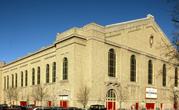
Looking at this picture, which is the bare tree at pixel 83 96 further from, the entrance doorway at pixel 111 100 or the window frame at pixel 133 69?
the window frame at pixel 133 69

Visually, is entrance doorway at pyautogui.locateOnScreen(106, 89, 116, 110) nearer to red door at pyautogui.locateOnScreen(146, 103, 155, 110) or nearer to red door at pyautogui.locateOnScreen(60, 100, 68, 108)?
red door at pyautogui.locateOnScreen(60, 100, 68, 108)

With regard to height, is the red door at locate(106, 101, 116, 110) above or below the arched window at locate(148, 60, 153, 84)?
below

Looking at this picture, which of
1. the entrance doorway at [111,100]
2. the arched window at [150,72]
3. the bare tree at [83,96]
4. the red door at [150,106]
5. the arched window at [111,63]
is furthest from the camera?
the arched window at [150,72]

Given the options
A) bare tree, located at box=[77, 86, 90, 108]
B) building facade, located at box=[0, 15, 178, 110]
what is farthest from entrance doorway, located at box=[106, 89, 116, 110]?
bare tree, located at box=[77, 86, 90, 108]

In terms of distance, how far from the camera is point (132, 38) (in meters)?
61.9

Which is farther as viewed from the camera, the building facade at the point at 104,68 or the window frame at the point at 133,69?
the window frame at the point at 133,69

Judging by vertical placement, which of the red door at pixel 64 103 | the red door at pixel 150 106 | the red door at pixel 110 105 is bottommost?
the red door at pixel 150 106

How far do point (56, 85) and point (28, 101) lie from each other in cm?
1855

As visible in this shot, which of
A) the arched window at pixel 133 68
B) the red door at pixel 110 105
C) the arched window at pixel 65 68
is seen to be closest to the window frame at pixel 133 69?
the arched window at pixel 133 68

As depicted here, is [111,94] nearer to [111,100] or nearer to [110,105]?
[111,100]

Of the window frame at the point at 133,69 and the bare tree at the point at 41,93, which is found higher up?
the window frame at the point at 133,69

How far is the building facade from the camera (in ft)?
166

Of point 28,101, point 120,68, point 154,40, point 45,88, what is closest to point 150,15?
point 154,40

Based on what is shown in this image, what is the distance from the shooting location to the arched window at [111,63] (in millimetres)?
54625
